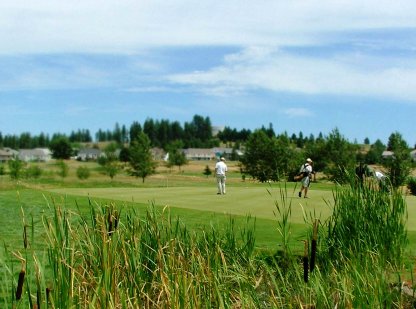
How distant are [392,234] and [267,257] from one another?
93.1 inches

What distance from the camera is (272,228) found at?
55.7 feet

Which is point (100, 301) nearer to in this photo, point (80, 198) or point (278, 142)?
point (80, 198)

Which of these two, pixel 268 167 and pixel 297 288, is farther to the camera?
pixel 268 167

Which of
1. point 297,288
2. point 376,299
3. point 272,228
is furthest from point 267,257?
point 376,299

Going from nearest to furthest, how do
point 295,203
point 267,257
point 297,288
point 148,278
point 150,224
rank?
point 297,288 < point 148,278 < point 150,224 < point 267,257 < point 295,203

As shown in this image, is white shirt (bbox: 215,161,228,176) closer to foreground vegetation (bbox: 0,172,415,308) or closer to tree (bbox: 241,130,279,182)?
foreground vegetation (bbox: 0,172,415,308)

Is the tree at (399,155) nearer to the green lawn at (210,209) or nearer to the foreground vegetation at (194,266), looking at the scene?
the green lawn at (210,209)

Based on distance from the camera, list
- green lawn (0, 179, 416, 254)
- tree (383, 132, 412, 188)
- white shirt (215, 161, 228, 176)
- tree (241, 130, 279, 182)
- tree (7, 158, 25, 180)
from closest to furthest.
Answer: green lawn (0, 179, 416, 254) < white shirt (215, 161, 228, 176) < tree (383, 132, 412, 188) < tree (7, 158, 25, 180) < tree (241, 130, 279, 182)

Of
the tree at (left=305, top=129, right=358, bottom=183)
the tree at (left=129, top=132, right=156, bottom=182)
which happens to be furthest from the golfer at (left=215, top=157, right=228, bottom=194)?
the tree at (left=129, top=132, right=156, bottom=182)

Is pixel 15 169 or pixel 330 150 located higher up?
pixel 330 150

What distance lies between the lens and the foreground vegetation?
6.29 meters

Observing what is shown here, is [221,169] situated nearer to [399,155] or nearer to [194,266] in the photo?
[194,266]

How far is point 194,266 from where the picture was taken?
318 inches

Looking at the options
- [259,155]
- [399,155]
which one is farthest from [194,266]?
[259,155]
